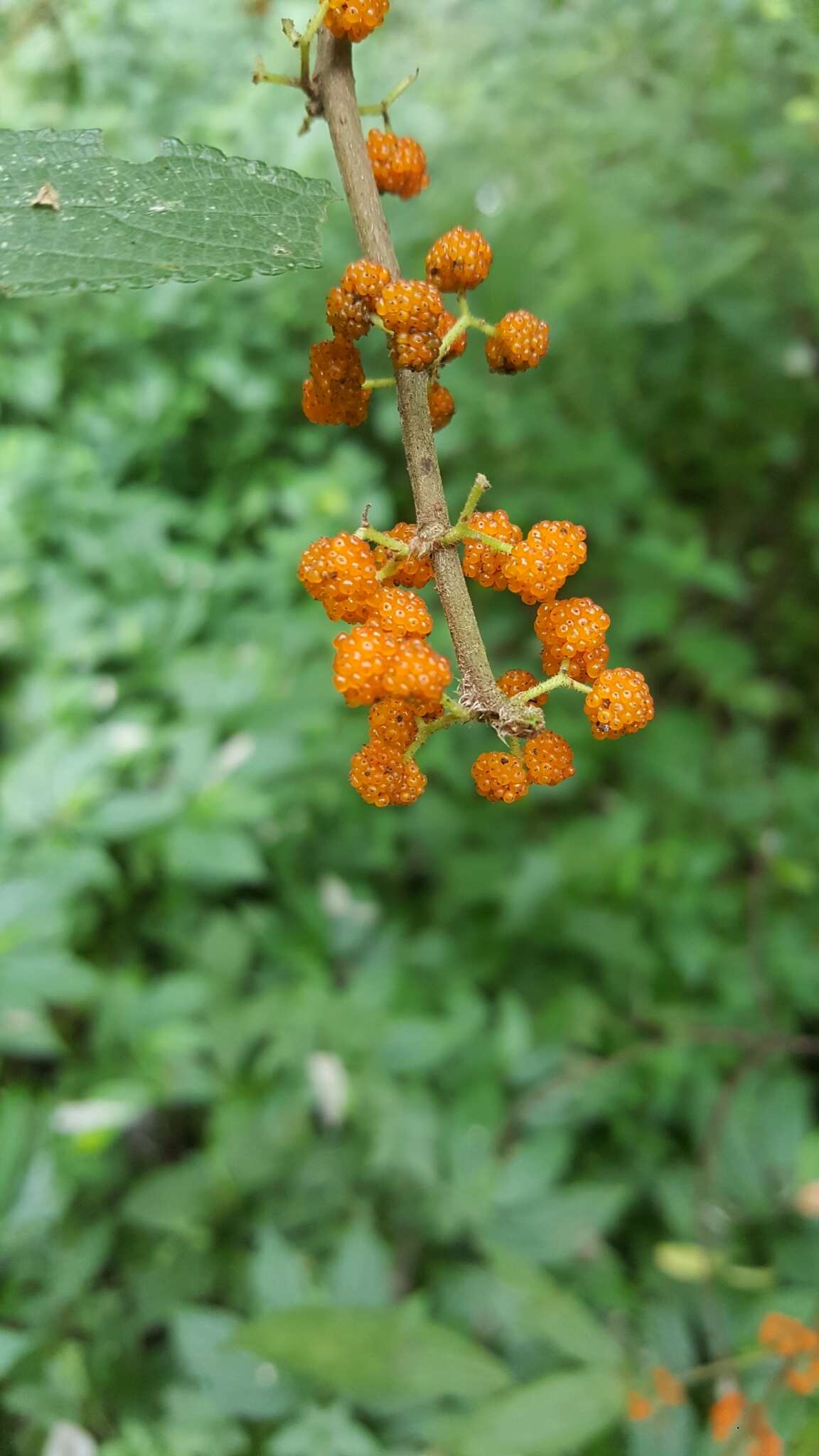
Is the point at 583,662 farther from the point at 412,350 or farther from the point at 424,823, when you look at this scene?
the point at 424,823

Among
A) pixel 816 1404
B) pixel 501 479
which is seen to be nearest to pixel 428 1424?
pixel 816 1404

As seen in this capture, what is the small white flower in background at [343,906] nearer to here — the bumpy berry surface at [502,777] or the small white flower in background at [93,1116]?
the small white flower in background at [93,1116]

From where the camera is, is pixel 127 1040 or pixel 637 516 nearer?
pixel 127 1040

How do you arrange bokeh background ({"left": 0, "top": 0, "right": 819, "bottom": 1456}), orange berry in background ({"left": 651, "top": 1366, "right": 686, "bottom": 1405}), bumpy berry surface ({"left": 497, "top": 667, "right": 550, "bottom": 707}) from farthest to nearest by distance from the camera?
bokeh background ({"left": 0, "top": 0, "right": 819, "bottom": 1456})
orange berry in background ({"left": 651, "top": 1366, "right": 686, "bottom": 1405})
bumpy berry surface ({"left": 497, "top": 667, "right": 550, "bottom": 707})

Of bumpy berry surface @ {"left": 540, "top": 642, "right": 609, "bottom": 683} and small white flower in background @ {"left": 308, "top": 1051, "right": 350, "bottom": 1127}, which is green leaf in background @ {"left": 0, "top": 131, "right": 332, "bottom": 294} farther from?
small white flower in background @ {"left": 308, "top": 1051, "right": 350, "bottom": 1127}

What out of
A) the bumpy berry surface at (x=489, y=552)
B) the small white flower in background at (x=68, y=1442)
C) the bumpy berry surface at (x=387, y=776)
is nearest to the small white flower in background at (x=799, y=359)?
the bumpy berry surface at (x=489, y=552)

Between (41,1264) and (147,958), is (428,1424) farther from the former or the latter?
(147,958)

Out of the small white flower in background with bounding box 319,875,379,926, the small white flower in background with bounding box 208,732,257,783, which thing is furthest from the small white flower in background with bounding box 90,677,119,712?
the small white flower in background with bounding box 319,875,379,926
